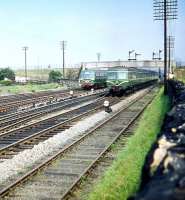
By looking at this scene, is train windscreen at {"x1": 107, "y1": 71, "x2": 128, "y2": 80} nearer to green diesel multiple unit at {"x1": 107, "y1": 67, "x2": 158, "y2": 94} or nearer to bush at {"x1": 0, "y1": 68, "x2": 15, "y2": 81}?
green diesel multiple unit at {"x1": 107, "y1": 67, "x2": 158, "y2": 94}

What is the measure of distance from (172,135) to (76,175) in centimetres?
608

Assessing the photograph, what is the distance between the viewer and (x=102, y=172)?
1327 cm

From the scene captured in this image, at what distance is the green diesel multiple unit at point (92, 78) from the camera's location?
56469 millimetres

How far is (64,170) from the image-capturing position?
13.5 metres

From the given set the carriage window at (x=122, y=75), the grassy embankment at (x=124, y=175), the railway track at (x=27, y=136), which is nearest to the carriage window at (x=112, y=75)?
the carriage window at (x=122, y=75)

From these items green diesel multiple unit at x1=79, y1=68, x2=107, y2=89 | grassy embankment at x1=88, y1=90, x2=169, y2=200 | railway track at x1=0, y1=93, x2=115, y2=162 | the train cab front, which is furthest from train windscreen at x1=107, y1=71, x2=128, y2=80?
grassy embankment at x1=88, y1=90, x2=169, y2=200

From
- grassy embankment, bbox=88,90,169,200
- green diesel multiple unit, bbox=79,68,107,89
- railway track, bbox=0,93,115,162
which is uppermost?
Result: green diesel multiple unit, bbox=79,68,107,89

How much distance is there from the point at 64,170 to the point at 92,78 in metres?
43.7

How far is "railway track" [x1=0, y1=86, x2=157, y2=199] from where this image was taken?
36.6 ft

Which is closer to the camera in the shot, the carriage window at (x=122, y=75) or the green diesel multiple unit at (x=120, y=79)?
the green diesel multiple unit at (x=120, y=79)

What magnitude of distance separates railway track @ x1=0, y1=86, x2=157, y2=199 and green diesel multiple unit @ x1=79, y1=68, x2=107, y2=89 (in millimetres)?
35593

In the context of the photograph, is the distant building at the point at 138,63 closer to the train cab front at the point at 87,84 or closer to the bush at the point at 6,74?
the bush at the point at 6,74

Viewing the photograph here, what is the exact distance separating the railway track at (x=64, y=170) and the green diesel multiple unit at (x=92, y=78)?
35.6 metres

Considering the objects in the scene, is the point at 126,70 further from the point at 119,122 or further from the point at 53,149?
the point at 53,149
